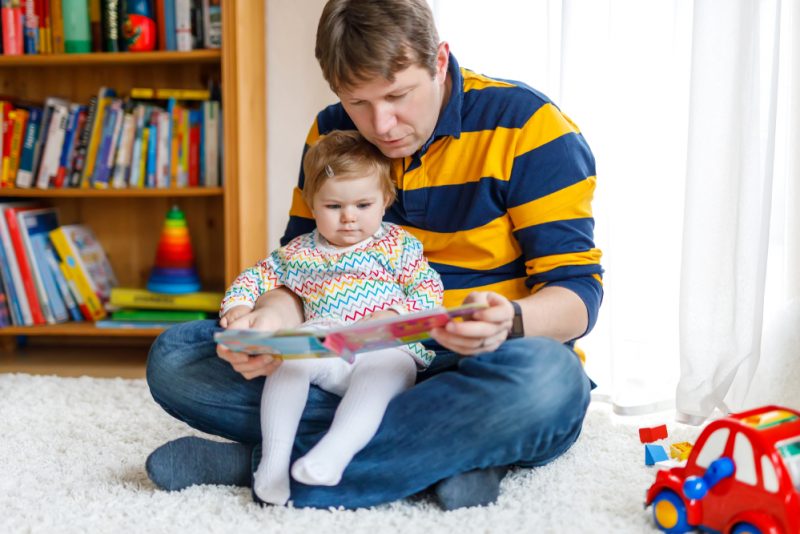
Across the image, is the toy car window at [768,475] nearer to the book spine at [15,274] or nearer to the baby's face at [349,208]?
the baby's face at [349,208]

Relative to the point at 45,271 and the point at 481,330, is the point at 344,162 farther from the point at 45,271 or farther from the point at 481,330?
the point at 45,271

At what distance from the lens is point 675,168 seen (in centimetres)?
174

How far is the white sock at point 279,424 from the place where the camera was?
1.14 metres

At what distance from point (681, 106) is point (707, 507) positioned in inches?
38.1


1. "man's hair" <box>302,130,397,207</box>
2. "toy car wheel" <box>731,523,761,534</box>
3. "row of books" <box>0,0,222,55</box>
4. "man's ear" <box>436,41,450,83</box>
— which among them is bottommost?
"toy car wheel" <box>731,523,761,534</box>

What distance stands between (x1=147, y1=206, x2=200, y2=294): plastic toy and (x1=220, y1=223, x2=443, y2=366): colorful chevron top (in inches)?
37.5

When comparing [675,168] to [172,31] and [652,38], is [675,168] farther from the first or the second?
[172,31]

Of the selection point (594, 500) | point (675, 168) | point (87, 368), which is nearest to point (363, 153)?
point (594, 500)

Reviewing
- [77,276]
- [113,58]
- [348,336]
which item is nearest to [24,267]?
[77,276]

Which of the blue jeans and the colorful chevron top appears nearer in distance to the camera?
the blue jeans

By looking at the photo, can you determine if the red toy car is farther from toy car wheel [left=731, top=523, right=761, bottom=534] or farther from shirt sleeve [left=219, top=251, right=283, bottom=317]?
shirt sleeve [left=219, top=251, right=283, bottom=317]

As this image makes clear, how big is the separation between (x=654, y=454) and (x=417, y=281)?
47 centimetres

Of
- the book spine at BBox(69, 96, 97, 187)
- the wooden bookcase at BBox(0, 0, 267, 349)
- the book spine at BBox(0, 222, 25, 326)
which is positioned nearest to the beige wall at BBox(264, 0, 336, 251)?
the wooden bookcase at BBox(0, 0, 267, 349)

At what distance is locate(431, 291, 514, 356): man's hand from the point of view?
102 centimetres
